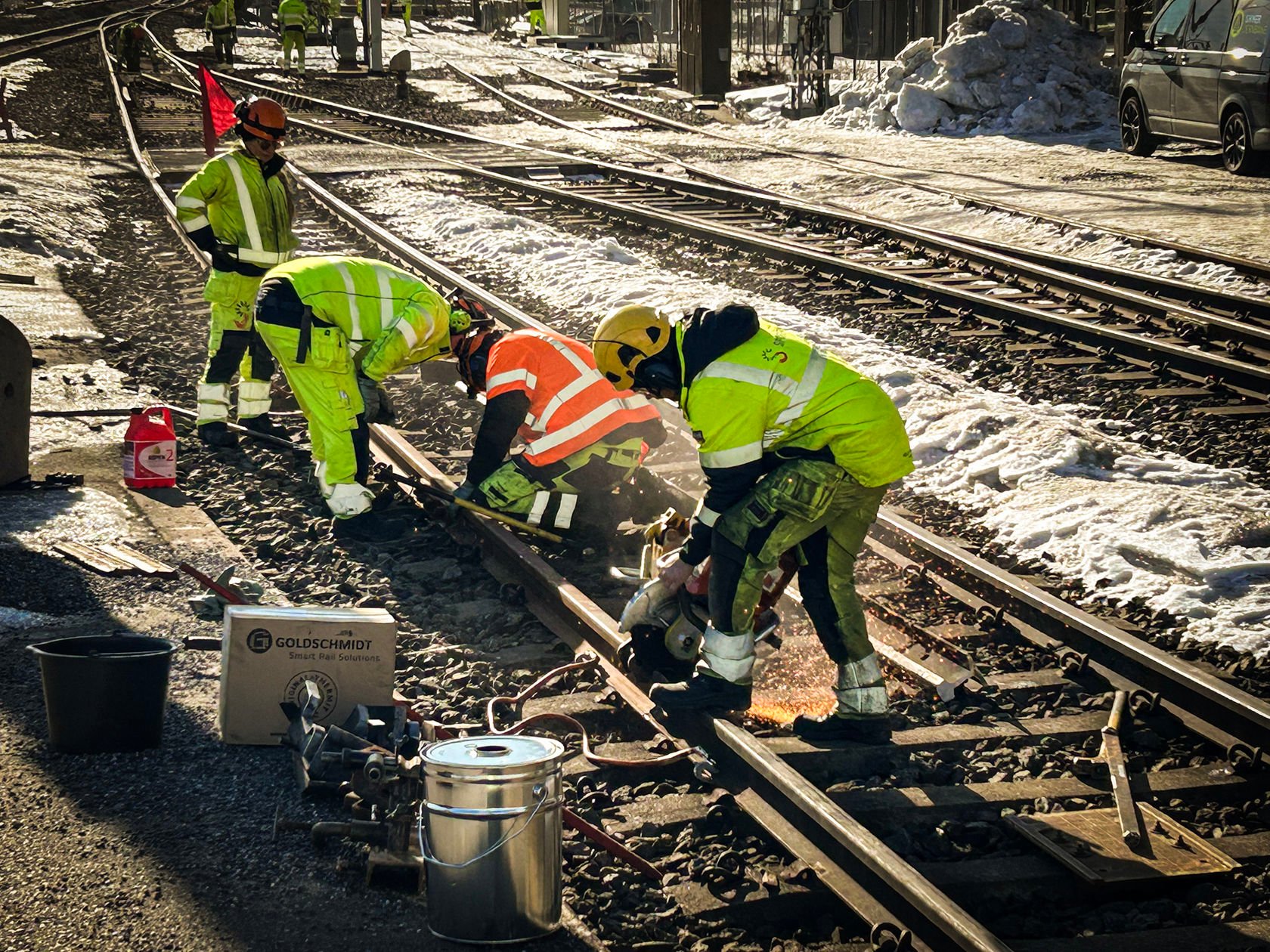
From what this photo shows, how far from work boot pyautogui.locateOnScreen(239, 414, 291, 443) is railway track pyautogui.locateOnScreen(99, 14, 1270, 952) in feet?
9.00

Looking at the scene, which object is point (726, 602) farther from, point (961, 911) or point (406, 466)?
point (406, 466)

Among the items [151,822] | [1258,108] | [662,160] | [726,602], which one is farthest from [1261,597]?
[662,160]

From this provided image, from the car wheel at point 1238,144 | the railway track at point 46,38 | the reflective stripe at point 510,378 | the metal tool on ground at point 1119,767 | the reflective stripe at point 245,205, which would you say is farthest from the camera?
the railway track at point 46,38

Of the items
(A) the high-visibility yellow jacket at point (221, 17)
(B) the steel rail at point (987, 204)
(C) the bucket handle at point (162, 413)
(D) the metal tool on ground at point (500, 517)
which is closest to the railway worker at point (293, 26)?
(A) the high-visibility yellow jacket at point (221, 17)

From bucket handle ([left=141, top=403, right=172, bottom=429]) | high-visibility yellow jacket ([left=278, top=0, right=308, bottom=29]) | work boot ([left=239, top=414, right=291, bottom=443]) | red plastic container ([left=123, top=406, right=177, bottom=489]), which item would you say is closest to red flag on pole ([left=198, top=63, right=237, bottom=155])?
work boot ([left=239, top=414, right=291, bottom=443])

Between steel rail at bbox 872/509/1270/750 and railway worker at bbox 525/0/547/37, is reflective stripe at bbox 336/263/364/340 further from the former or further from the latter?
railway worker at bbox 525/0/547/37

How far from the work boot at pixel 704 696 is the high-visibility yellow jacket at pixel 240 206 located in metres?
4.93

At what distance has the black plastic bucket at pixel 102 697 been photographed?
505 cm

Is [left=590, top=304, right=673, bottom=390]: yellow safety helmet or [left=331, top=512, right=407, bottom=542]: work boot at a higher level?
[left=590, top=304, right=673, bottom=390]: yellow safety helmet

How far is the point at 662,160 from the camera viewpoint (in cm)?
2252

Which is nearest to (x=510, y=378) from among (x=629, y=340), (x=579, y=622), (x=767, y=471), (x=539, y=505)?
(x=539, y=505)

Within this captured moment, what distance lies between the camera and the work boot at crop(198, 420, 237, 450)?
355 inches

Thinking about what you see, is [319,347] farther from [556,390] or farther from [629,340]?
[629,340]

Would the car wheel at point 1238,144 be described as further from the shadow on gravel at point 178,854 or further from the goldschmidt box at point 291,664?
the shadow on gravel at point 178,854
